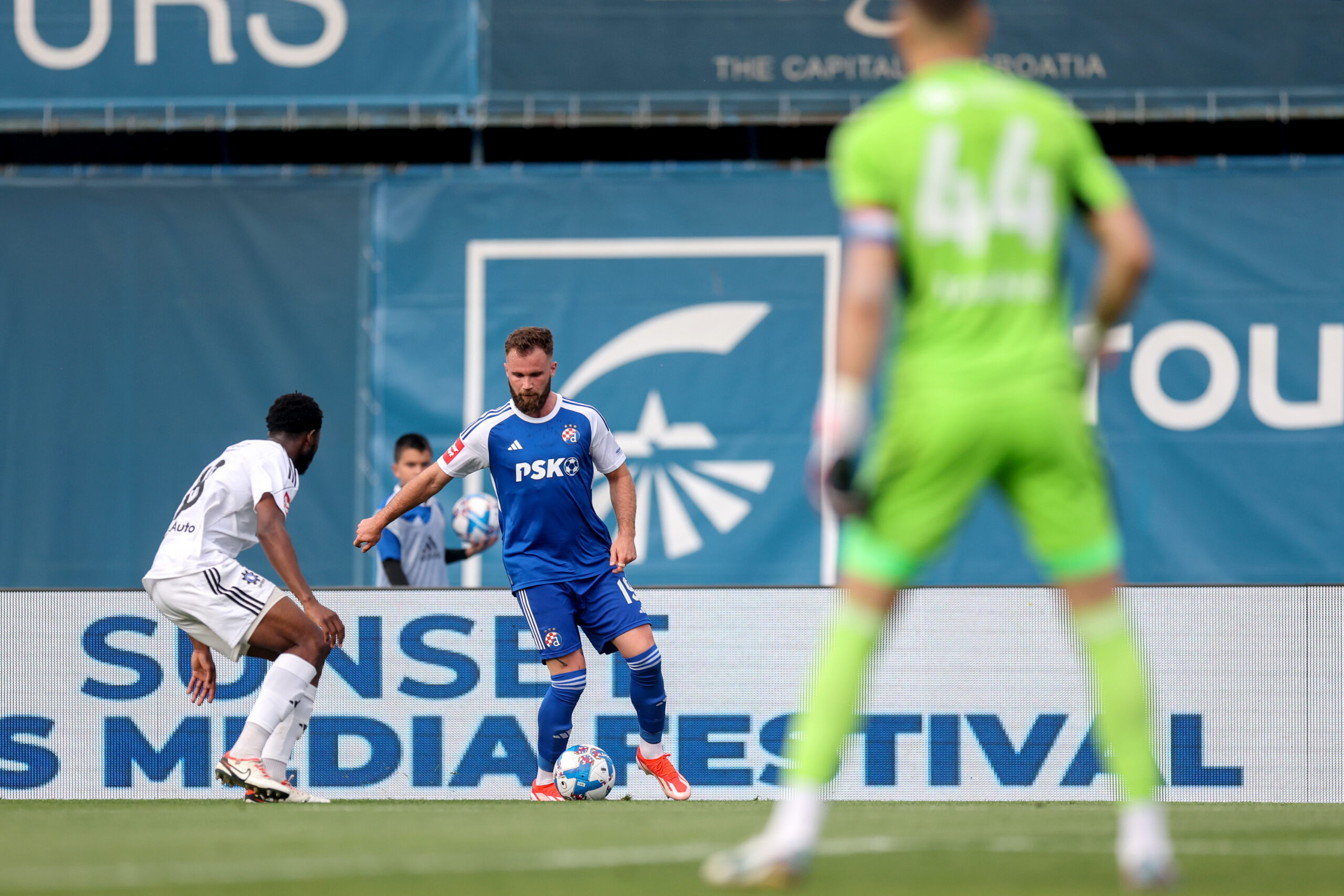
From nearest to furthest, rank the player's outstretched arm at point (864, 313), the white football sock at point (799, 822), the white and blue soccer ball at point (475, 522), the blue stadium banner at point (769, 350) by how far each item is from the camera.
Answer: the white football sock at point (799, 822)
the player's outstretched arm at point (864, 313)
the white and blue soccer ball at point (475, 522)
the blue stadium banner at point (769, 350)

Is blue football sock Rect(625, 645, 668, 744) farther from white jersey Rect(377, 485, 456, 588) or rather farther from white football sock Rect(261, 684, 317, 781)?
white jersey Rect(377, 485, 456, 588)

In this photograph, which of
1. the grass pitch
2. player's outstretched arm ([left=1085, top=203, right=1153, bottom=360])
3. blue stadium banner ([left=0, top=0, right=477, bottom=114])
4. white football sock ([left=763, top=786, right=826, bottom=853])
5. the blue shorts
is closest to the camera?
white football sock ([left=763, top=786, right=826, bottom=853])

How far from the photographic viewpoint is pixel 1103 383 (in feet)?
39.2

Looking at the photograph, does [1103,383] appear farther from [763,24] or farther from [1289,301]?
[763,24]

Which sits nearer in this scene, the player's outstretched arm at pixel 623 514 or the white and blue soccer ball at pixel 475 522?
the player's outstretched arm at pixel 623 514

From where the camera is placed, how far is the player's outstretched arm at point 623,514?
7.57 meters

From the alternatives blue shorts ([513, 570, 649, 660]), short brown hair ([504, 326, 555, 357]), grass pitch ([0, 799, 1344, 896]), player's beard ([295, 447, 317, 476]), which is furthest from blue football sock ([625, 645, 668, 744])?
player's beard ([295, 447, 317, 476])

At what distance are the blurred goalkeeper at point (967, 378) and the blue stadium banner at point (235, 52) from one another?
9.46 m

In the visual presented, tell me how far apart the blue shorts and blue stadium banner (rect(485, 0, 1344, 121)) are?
220 inches

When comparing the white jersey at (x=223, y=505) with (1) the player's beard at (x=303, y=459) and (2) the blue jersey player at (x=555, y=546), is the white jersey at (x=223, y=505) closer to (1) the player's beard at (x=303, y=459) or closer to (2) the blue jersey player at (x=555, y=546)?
(1) the player's beard at (x=303, y=459)

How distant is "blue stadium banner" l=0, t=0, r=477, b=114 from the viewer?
12.4 meters

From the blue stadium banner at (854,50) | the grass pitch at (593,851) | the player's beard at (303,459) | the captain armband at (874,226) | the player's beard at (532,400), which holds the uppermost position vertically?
the blue stadium banner at (854,50)

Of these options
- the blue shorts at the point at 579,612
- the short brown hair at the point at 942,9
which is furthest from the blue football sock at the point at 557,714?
the short brown hair at the point at 942,9

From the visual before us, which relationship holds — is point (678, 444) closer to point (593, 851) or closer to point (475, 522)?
point (475, 522)
